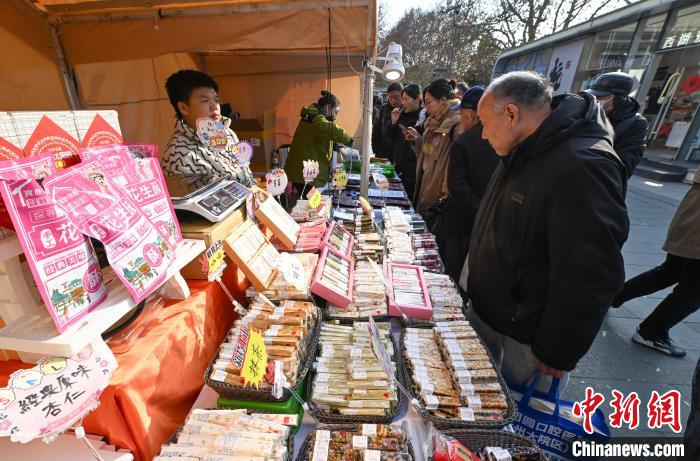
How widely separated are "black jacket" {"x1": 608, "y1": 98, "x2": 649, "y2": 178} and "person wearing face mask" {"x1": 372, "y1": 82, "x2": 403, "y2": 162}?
13.4 feet

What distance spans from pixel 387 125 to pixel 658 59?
32.7 ft

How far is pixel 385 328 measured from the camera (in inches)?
74.5

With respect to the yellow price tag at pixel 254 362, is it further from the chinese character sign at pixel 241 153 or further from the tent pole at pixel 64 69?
the tent pole at pixel 64 69

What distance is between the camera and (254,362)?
4.28ft

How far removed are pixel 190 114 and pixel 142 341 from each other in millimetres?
1872

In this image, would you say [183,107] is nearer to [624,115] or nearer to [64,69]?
[64,69]

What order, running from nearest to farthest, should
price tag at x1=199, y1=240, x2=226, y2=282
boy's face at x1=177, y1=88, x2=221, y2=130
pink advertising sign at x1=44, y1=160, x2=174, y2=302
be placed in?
1. pink advertising sign at x1=44, y1=160, x2=174, y2=302
2. price tag at x1=199, y1=240, x2=226, y2=282
3. boy's face at x1=177, y1=88, x2=221, y2=130

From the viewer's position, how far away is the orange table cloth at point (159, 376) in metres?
1.09

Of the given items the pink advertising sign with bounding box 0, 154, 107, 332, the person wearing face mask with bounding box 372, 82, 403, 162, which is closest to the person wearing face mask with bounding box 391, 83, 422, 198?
the person wearing face mask with bounding box 372, 82, 403, 162

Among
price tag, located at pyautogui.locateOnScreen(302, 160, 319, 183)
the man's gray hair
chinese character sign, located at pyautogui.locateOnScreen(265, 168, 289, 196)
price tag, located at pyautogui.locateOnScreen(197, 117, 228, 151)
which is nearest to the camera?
the man's gray hair

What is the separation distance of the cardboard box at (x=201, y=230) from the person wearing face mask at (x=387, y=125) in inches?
227

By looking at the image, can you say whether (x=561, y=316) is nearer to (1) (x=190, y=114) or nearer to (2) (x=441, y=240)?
(2) (x=441, y=240)

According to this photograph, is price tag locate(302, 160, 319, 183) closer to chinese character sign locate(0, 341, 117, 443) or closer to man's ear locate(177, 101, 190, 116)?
man's ear locate(177, 101, 190, 116)

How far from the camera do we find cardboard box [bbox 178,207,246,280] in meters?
1.46
